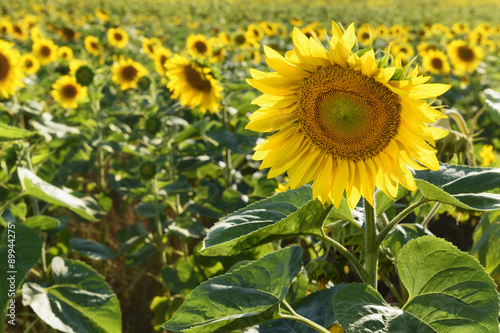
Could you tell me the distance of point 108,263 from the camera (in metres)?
2.61

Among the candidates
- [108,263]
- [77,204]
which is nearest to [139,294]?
[108,263]

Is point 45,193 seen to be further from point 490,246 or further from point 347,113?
point 490,246

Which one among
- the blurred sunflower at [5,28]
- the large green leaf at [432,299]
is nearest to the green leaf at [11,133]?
the large green leaf at [432,299]

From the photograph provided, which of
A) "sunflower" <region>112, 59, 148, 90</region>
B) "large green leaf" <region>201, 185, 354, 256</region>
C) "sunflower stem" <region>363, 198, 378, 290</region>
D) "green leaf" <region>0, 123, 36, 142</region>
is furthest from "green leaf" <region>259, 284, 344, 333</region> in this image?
"sunflower" <region>112, 59, 148, 90</region>

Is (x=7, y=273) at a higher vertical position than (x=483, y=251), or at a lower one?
lower

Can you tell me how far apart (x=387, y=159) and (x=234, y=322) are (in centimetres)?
39

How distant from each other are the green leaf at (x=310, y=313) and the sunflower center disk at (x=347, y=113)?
27 cm

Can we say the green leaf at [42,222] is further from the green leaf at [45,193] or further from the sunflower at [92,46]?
the sunflower at [92,46]

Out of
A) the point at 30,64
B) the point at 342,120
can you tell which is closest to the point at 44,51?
the point at 30,64

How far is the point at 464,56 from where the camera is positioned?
473 cm

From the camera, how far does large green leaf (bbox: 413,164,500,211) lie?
754 mm

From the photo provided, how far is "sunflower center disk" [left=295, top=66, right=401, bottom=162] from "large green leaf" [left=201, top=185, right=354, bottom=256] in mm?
139

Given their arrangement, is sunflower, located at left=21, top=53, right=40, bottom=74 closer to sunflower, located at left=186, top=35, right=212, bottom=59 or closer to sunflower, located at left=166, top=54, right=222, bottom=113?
sunflower, located at left=186, top=35, right=212, bottom=59

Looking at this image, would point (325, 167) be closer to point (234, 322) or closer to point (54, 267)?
→ point (234, 322)
